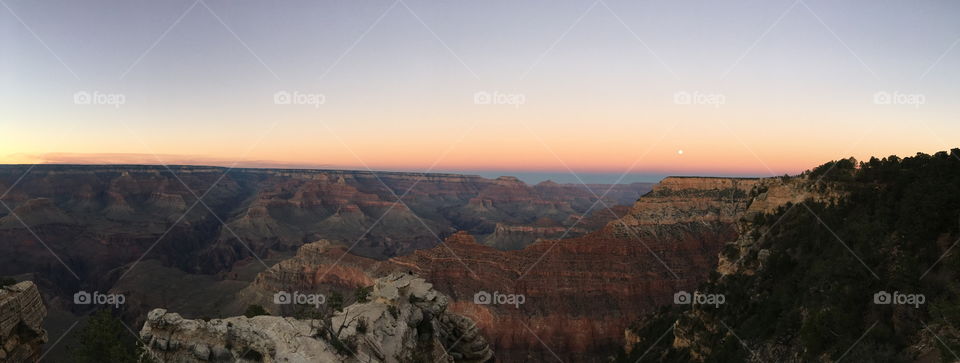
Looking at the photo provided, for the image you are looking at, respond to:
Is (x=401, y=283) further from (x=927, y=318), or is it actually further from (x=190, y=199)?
(x=190, y=199)

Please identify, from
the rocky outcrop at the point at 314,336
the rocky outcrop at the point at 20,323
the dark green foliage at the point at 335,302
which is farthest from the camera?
the dark green foliage at the point at 335,302

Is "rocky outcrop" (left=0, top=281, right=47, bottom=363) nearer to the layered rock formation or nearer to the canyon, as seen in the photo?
the canyon

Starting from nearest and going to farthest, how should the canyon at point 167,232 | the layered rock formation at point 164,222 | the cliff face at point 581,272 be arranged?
the cliff face at point 581,272, the canyon at point 167,232, the layered rock formation at point 164,222

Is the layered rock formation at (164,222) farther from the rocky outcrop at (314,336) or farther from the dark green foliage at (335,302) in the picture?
the dark green foliage at (335,302)

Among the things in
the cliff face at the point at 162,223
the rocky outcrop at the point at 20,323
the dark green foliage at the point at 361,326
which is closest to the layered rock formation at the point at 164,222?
the cliff face at the point at 162,223

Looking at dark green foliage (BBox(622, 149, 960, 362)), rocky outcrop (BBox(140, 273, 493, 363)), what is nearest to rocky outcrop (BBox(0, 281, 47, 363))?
rocky outcrop (BBox(140, 273, 493, 363))

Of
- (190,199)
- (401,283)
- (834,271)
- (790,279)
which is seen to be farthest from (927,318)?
(190,199)
